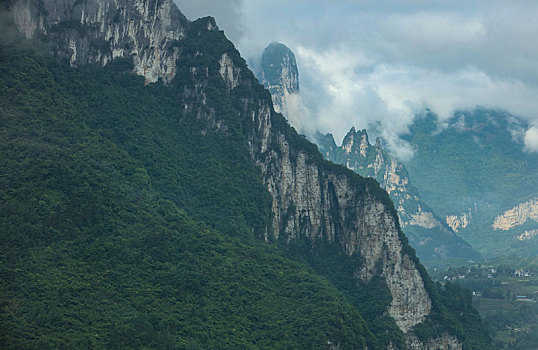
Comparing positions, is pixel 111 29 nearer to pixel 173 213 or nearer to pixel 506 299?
pixel 173 213

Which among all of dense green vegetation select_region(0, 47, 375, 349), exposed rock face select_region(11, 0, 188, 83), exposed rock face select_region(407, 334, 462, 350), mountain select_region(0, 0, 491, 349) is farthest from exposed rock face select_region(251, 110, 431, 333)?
exposed rock face select_region(11, 0, 188, 83)

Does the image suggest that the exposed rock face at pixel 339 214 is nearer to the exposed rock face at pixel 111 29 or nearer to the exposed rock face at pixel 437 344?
the exposed rock face at pixel 437 344

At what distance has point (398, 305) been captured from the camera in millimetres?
114750

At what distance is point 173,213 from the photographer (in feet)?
328

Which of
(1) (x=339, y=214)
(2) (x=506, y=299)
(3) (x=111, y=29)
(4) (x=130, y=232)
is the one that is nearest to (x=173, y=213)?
(4) (x=130, y=232)

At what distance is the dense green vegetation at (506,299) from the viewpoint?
139 meters

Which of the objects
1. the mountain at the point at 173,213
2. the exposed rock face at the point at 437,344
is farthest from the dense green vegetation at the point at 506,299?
the exposed rock face at the point at 437,344

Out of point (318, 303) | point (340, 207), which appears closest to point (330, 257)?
point (340, 207)

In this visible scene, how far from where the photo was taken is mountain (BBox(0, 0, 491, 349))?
3223 inches

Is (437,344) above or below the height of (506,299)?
below

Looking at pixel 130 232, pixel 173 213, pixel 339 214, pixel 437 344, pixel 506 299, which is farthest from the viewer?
pixel 506 299

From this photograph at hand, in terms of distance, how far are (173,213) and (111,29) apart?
3009 cm

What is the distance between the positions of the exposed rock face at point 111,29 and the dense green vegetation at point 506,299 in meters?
69.4

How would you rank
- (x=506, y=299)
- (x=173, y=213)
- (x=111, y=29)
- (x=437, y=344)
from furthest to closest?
(x=506, y=299)
(x=437, y=344)
(x=111, y=29)
(x=173, y=213)
